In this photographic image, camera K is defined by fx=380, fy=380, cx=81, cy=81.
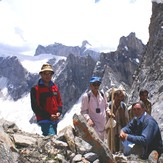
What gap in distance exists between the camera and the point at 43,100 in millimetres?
11172

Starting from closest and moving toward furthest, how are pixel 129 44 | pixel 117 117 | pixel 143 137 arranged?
pixel 143 137 → pixel 117 117 → pixel 129 44

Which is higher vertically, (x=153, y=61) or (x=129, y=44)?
(x=129, y=44)

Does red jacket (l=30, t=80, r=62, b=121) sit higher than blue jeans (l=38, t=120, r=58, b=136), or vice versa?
red jacket (l=30, t=80, r=62, b=121)

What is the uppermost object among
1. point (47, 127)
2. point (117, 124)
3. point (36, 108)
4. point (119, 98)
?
point (119, 98)

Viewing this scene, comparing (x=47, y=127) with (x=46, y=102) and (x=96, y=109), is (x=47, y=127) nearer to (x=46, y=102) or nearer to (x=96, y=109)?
(x=46, y=102)

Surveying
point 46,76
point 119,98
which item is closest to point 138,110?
point 119,98

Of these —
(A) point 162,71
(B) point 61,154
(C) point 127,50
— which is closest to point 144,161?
(B) point 61,154

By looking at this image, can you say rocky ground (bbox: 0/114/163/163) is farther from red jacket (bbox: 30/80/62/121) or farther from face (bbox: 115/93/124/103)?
face (bbox: 115/93/124/103)

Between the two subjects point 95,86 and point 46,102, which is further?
point 95,86

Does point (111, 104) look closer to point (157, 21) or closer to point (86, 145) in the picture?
point (86, 145)

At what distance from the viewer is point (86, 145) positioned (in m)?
9.17

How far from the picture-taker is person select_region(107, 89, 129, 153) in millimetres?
12008

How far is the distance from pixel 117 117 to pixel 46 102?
2.45 m

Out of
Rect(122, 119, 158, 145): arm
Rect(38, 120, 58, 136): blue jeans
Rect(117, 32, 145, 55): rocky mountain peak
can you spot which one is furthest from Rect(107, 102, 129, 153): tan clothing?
Rect(117, 32, 145, 55): rocky mountain peak
